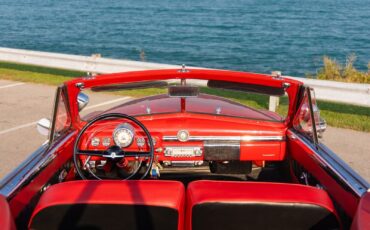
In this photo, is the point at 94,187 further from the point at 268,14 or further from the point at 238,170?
the point at 268,14

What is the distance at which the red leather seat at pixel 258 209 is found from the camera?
2773 mm

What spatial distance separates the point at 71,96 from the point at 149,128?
67 cm

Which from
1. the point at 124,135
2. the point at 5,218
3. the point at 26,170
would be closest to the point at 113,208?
the point at 5,218

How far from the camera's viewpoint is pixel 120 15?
4928cm

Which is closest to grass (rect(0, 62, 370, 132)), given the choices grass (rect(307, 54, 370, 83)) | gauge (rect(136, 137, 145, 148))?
grass (rect(307, 54, 370, 83))

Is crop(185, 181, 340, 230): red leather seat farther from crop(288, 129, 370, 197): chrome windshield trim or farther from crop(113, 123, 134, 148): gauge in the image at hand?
crop(113, 123, 134, 148): gauge

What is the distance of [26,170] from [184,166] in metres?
1.56

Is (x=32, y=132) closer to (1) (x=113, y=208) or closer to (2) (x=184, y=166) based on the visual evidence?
(2) (x=184, y=166)

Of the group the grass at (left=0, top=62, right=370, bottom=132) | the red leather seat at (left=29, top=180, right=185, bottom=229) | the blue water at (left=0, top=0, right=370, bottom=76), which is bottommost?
the blue water at (left=0, top=0, right=370, bottom=76)

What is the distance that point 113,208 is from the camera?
9.18ft

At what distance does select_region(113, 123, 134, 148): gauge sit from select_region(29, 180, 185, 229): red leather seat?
53.0 inches

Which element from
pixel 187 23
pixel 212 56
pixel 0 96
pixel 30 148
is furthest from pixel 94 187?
pixel 187 23

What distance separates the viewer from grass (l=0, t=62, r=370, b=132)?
9.05 m

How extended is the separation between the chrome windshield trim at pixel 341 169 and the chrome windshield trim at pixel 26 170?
1.84m
